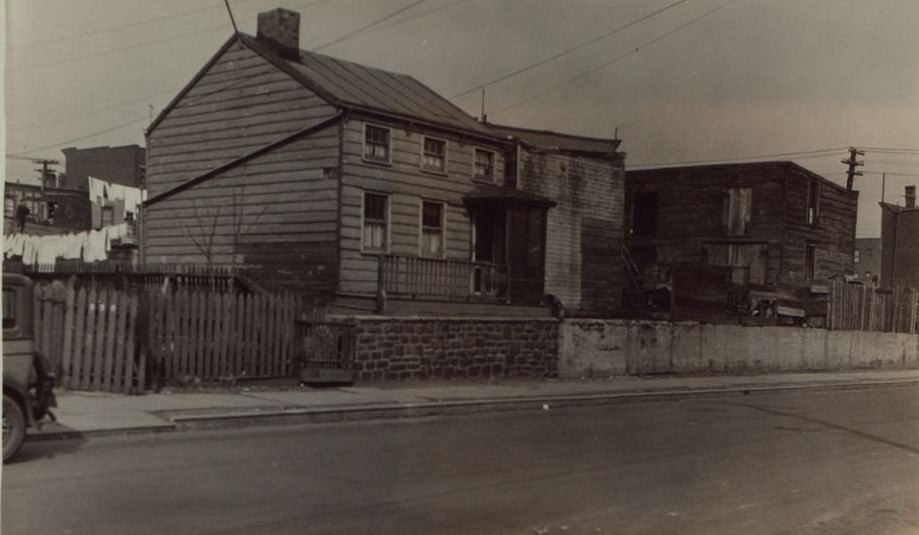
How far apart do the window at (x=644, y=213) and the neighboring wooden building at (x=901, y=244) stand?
999cm

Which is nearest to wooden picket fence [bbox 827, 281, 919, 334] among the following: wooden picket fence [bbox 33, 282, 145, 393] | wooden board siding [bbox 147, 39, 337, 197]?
wooden board siding [bbox 147, 39, 337, 197]

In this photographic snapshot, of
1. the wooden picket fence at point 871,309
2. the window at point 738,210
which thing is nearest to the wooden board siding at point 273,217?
the wooden picket fence at point 871,309

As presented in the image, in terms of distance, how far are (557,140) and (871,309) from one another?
13758mm

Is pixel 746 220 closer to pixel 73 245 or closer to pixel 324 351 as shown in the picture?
pixel 324 351

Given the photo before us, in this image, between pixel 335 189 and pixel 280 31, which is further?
pixel 280 31

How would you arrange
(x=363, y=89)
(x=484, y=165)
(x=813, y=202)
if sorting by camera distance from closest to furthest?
(x=363, y=89) → (x=484, y=165) → (x=813, y=202)

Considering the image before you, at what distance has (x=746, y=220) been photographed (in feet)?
120

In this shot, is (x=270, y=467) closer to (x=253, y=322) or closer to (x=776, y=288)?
(x=253, y=322)

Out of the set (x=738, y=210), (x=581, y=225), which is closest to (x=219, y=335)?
(x=581, y=225)

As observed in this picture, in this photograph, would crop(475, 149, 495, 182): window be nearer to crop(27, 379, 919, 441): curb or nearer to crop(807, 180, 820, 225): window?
crop(27, 379, 919, 441): curb

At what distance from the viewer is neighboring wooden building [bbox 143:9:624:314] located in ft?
64.9

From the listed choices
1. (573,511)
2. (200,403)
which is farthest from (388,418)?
(573,511)

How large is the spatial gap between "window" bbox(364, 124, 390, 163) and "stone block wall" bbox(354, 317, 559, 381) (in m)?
5.15

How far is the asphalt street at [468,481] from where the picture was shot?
19.9 feet
